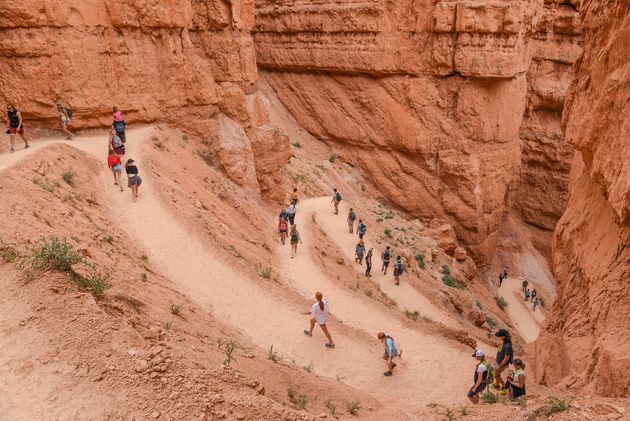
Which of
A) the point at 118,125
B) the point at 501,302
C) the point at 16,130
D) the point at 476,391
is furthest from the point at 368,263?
the point at 501,302

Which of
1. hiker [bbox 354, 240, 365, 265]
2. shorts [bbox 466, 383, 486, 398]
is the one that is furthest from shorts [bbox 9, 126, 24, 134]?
shorts [bbox 466, 383, 486, 398]

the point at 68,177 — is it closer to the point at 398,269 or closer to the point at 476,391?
the point at 476,391

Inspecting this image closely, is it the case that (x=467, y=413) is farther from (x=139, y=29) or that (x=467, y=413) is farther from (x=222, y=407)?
(x=139, y=29)

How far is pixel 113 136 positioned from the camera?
14.1 m

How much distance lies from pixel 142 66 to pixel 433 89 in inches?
637

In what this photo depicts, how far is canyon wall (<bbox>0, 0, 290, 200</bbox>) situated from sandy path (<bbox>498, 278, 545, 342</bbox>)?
600 inches

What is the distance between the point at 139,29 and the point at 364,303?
37.7 ft

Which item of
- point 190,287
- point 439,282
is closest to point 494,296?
point 439,282

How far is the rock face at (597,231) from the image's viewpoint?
8117 mm

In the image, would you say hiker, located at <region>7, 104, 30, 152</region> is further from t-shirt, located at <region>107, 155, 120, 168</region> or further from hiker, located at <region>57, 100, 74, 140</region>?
t-shirt, located at <region>107, 155, 120, 168</region>

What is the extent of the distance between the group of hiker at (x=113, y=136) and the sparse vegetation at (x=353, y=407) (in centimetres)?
824

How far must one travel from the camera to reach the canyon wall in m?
14.5

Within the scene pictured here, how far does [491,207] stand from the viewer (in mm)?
27531

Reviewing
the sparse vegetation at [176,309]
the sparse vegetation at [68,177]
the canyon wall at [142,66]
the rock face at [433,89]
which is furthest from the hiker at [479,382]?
the rock face at [433,89]
